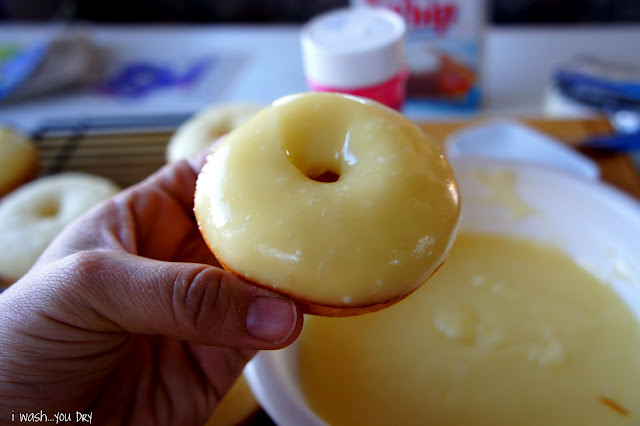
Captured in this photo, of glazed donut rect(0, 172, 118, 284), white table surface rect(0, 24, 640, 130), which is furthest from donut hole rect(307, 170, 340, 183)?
white table surface rect(0, 24, 640, 130)

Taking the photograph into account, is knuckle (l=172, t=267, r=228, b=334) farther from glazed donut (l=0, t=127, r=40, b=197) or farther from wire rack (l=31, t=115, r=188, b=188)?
glazed donut (l=0, t=127, r=40, b=197)

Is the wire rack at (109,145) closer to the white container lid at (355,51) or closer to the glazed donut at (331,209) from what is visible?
the white container lid at (355,51)

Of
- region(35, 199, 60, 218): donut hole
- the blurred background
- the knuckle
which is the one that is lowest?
region(35, 199, 60, 218): donut hole

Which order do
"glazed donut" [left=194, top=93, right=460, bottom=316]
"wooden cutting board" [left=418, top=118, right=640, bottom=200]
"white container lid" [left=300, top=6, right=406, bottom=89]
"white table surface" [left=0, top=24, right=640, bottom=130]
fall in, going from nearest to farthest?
1. "glazed donut" [left=194, top=93, right=460, bottom=316]
2. "white container lid" [left=300, top=6, right=406, bottom=89]
3. "wooden cutting board" [left=418, top=118, right=640, bottom=200]
4. "white table surface" [left=0, top=24, right=640, bottom=130]

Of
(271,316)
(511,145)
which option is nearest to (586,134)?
(511,145)

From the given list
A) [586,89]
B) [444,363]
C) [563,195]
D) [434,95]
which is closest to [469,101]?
[434,95]

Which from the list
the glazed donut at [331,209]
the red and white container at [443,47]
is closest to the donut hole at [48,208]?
the glazed donut at [331,209]

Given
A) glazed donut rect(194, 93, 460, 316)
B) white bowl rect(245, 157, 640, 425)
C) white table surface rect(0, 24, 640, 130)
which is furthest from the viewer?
white table surface rect(0, 24, 640, 130)
